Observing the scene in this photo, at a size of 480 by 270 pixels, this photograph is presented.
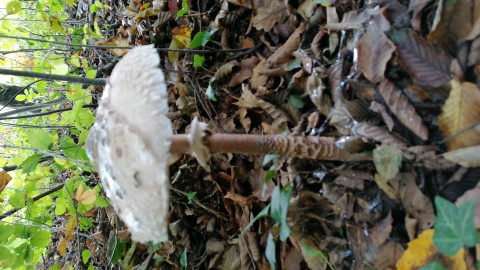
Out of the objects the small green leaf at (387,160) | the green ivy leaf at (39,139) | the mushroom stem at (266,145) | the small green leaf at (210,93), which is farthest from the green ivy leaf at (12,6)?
the small green leaf at (387,160)

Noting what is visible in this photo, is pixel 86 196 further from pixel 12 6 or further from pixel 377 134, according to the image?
pixel 377 134

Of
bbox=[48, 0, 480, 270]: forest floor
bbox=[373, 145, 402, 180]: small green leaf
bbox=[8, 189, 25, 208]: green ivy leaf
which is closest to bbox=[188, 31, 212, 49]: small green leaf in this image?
bbox=[48, 0, 480, 270]: forest floor

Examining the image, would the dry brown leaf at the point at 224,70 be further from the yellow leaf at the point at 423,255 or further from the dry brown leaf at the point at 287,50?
the yellow leaf at the point at 423,255

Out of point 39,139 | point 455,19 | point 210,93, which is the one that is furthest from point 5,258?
point 455,19

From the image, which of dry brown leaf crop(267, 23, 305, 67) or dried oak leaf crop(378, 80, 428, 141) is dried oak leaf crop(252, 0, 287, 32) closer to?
dry brown leaf crop(267, 23, 305, 67)

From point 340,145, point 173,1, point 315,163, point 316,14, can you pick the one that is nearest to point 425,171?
point 340,145

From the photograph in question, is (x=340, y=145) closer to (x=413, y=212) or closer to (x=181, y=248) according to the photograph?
(x=413, y=212)
